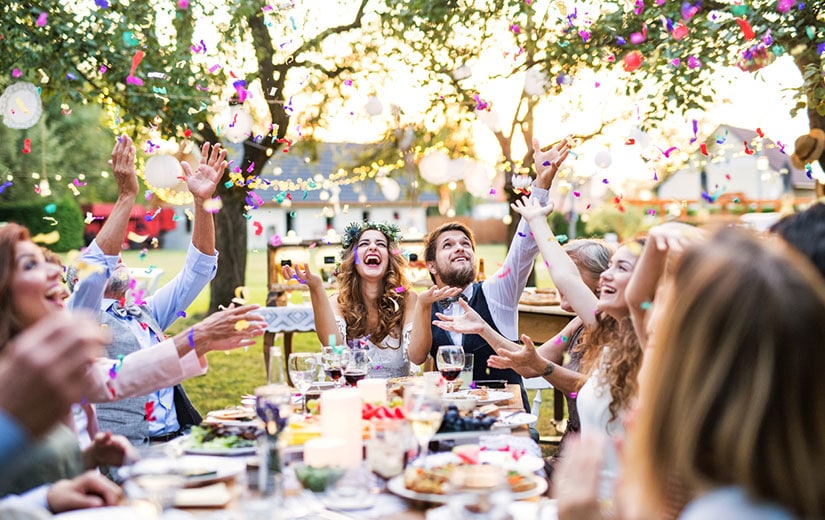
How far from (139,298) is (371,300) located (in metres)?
1.18

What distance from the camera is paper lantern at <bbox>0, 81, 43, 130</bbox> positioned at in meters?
6.16

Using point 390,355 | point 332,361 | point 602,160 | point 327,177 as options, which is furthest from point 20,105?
point 327,177

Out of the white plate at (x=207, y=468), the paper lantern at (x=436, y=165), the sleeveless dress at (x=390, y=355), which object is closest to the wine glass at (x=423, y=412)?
the white plate at (x=207, y=468)

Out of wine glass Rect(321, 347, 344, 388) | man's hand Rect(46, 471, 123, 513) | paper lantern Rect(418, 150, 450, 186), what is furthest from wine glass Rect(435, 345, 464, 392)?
paper lantern Rect(418, 150, 450, 186)

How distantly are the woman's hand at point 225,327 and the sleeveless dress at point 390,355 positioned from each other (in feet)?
5.18

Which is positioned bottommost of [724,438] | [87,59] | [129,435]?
[129,435]

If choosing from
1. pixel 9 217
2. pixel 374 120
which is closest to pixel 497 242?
pixel 9 217

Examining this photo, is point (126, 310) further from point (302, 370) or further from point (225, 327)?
point (225, 327)

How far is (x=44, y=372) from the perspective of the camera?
1122mm

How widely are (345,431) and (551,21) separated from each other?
23.9ft

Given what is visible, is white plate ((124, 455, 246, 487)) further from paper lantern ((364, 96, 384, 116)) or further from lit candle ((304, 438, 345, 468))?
paper lantern ((364, 96, 384, 116))

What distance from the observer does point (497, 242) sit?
32.5 meters

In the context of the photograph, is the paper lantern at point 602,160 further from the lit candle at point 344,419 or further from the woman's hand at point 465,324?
the lit candle at point 344,419

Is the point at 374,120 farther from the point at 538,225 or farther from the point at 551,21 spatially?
the point at 538,225
